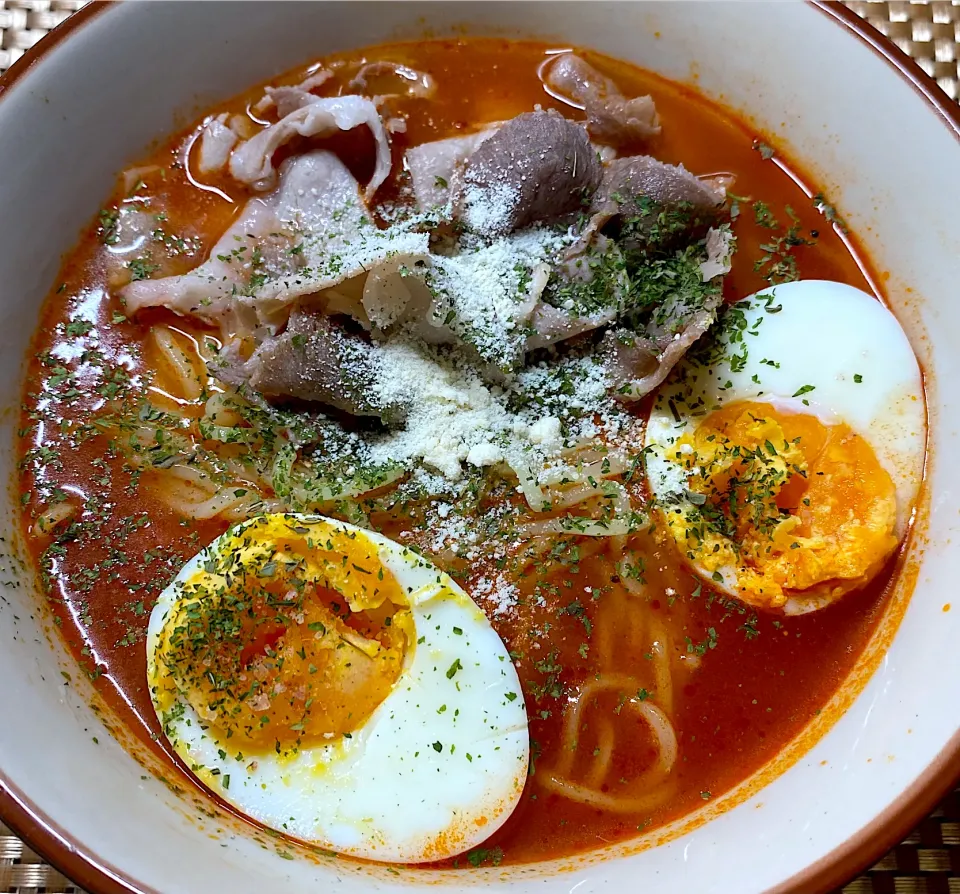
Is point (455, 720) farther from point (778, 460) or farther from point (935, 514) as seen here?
point (935, 514)

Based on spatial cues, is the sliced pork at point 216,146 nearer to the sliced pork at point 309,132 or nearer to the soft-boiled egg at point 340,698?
the sliced pork at point 309,132

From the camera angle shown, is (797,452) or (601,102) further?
(601,102)

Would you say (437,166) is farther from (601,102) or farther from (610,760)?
(610,760)

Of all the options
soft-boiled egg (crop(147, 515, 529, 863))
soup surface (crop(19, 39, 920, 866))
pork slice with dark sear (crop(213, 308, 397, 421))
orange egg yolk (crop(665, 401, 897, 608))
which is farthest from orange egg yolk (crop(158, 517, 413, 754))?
orange egg yolk (crop(665, 401, 897, 608))

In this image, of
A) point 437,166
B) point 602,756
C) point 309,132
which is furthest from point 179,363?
point 602,756

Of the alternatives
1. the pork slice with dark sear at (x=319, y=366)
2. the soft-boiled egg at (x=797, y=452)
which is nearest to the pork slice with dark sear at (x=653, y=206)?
the soft-boiled egg at (x=797, y=452)

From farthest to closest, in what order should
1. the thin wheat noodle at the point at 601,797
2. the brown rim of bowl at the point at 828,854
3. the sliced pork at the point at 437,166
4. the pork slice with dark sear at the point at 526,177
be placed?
the sliced pork at the point at 437,166 < the pork slice with dark sear at the point at 526,177 < the thin wheat noodle at the point at 601,797 < the brown rim of bowl at the point at 828,854
